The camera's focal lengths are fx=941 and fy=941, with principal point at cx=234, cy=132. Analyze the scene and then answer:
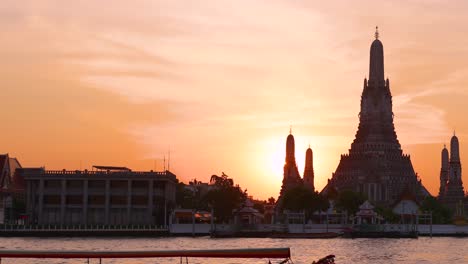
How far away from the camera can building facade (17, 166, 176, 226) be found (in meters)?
165

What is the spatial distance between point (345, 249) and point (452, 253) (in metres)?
12.5

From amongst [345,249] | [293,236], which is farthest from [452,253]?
[293,236]

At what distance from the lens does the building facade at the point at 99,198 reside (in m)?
165

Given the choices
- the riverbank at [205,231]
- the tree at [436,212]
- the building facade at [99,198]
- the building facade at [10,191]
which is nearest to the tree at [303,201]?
the riverbank at [205,231]

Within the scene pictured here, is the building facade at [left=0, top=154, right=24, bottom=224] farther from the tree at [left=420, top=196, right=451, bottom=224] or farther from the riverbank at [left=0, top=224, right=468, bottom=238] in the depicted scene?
the tree at [left=420, top=196, right=451, bottom=224]

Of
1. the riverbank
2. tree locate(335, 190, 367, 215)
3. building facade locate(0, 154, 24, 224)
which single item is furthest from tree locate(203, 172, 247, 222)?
building facade locate(0, 154, 24, 224)

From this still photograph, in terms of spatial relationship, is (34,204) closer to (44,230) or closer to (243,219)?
(44,230)

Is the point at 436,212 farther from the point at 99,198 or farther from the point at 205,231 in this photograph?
the point at 99,198

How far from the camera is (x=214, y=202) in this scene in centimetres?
16750

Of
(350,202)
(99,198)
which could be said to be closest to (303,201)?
(350,202)

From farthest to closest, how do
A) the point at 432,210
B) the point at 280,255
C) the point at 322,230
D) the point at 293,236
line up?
the point at 432,210 → the point at 322,230 → the point at 293,236 → the point at 280,255

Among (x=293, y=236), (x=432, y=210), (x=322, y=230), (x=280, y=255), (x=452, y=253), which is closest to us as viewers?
(x=280, y=255)

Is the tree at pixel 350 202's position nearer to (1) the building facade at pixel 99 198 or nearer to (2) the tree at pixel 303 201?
(2) the tree at pixel 303 201

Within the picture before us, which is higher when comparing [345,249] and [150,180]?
[150,180]
